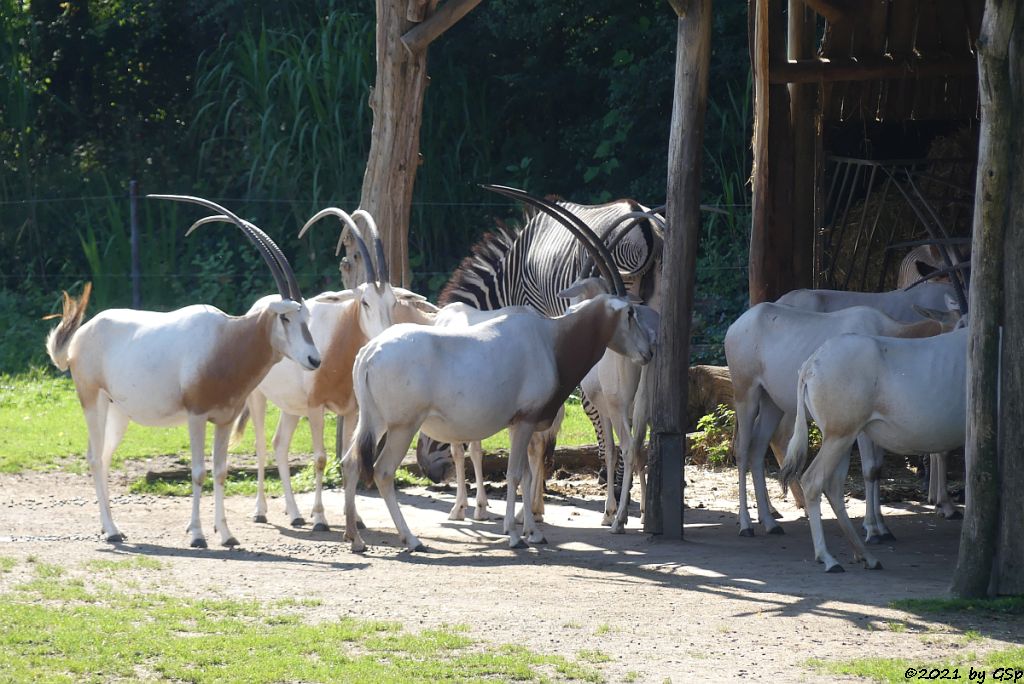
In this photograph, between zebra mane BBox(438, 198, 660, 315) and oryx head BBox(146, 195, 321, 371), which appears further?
zebra mane BBox(438, 198, 660, 315)

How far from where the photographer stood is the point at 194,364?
29.2 feet

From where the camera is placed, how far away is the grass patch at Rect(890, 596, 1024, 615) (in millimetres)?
6770

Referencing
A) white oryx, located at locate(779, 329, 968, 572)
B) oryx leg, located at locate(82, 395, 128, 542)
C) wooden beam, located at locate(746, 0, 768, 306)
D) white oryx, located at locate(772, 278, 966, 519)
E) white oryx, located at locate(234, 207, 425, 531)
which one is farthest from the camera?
wooden beam, located at locate(746, 0, 768, 306)

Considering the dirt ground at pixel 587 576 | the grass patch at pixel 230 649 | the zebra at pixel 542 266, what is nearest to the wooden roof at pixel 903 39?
the zebra at pixel 542 266

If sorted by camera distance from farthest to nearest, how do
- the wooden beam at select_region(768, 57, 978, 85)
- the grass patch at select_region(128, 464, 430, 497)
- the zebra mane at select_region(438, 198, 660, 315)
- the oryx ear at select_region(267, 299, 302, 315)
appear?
the zebra mane at select_region(438, 198, 660, 315) < the wooden beam at select_region(768, 57, 978, 85) < the grass patch at select_region(128, 464, 430, 497) < the oryx ear at select_region(267, 299, 302, 315)

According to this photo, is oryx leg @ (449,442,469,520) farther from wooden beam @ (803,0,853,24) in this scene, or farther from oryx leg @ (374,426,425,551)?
wooden beam @ (803,0,853,24)

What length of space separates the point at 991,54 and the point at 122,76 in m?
16.1

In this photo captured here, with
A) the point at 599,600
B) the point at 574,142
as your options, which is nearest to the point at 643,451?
the point at 599,600

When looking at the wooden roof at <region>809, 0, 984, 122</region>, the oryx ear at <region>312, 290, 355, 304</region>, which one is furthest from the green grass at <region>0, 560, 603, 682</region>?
the wooden roof at <region>809, 0, 984, 122</region>

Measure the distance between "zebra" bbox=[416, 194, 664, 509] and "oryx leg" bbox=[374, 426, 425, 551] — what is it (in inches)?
108

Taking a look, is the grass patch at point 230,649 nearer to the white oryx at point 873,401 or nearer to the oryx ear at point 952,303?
the white oryx at point 873,401

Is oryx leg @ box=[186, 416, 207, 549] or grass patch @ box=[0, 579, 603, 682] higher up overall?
oryx leg @ box=[186, 416, 207, 549]

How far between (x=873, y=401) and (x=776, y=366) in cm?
131

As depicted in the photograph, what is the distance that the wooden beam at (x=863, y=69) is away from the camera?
11.8 m
